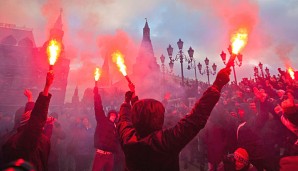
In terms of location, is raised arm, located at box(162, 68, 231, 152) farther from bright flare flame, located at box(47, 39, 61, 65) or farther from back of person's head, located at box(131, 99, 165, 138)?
bright flare flame, located at box(47, 39, 61, 65)

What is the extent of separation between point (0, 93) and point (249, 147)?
38.0m

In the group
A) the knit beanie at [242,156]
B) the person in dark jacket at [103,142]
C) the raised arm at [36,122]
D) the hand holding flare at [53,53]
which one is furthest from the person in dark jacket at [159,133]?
the person in dark jacket at [103,142]

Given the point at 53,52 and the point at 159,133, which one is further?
the point at 53,52

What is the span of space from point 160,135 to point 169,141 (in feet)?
0.35

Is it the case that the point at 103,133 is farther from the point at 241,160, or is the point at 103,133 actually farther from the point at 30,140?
the point at 241,160

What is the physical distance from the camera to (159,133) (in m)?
1.74

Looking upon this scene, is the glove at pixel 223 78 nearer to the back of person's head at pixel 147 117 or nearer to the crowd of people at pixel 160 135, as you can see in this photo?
the crowd of people at pixel 160 135

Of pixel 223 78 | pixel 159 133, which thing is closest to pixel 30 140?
pixel 159 133

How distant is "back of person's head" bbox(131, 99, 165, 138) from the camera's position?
184cm

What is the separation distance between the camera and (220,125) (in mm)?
5410

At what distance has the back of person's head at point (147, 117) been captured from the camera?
1.84 metres

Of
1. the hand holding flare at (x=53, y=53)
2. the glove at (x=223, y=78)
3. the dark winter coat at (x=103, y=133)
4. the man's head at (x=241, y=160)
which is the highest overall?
the hand holding flare at (x=53, y=53)

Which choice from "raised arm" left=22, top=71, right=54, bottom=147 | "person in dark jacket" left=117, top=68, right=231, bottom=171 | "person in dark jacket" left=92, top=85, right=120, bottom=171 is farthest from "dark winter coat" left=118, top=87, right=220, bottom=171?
"person in dark jacket" left=92, top=85, right=120, bottom=171

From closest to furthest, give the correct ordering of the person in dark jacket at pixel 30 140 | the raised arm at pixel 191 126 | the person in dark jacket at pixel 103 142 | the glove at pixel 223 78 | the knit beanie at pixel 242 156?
the raised arm at pixel 191 126 < the glove at pixel 223 78 < the person in dark jacket at pixel 30 140 < the knit beanie at pixel 242 156 < the person in dark jacket at pixel 103 142
